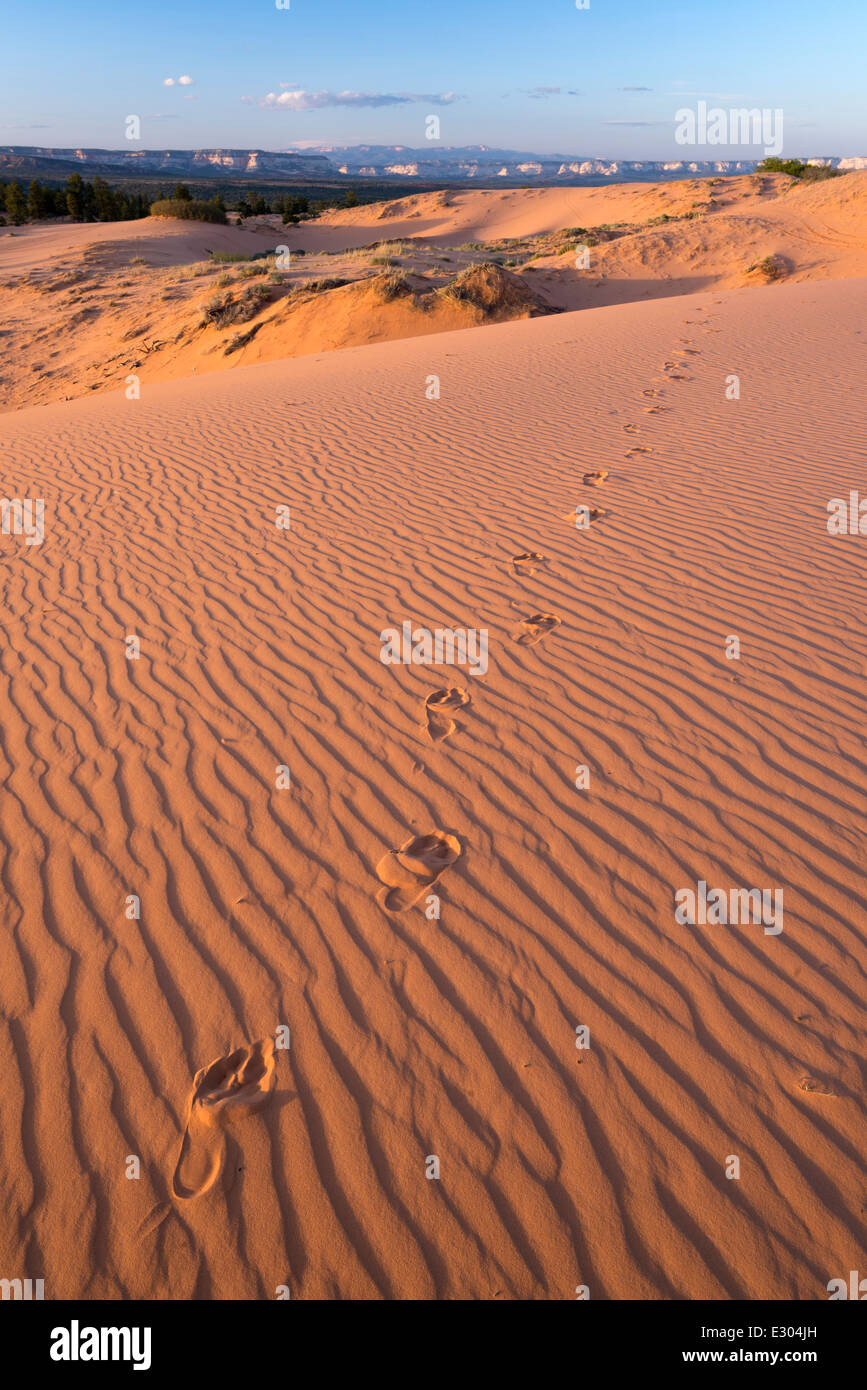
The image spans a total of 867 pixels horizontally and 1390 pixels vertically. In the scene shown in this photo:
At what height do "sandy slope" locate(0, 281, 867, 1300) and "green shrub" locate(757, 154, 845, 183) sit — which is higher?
"green shrub" locate(757, 154, 845, 183)

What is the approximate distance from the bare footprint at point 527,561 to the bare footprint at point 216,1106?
11.2ft

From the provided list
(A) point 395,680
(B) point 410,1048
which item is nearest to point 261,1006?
(B) point 410,1048

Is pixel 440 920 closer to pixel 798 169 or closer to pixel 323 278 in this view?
pixel 323 278

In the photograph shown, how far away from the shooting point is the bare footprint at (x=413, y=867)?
8.60 ft

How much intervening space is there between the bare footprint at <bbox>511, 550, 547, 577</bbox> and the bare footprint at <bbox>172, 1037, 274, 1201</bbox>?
3399 mm

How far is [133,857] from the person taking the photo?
2824mm

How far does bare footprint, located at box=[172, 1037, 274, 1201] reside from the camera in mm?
1942

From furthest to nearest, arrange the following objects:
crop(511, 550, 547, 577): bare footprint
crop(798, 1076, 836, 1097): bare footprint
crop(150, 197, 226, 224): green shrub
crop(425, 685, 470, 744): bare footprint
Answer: crop(150, 197, 226, 224): green shrub
crop(511, 550, 547, 577): bare footprint
crop(425, 685, 470, 744): bare footprint
crop(798, 1076, 836, 1097): bare footprint

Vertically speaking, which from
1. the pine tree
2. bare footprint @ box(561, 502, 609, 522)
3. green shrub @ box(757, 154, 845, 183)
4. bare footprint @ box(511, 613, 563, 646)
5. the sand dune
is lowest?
bare footprint @ box(511, 613, 563, 646)

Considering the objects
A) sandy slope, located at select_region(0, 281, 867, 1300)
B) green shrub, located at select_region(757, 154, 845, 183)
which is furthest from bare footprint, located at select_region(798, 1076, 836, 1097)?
green shrub, located at select_region(757, 154, 845, 183)

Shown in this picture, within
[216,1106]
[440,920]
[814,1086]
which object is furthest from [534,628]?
[216,1106]

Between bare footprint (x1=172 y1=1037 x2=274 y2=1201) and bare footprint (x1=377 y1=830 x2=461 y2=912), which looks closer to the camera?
bare footprint (x1=172 y1=1037 x2=274 y2=1201)

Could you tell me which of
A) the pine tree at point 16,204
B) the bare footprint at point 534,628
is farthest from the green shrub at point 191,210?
the bare footprint at point 534,628

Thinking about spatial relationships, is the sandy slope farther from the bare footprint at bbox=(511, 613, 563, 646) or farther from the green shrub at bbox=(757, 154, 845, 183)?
the green shrub at bbox=(757, 154, 845, 183)
